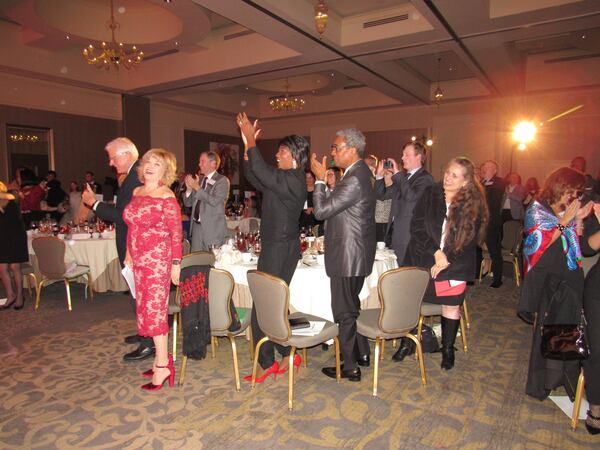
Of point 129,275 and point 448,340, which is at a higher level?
point 129,275

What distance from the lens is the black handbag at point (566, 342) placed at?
95.3 inches

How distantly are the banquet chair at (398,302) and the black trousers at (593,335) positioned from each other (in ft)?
3.01

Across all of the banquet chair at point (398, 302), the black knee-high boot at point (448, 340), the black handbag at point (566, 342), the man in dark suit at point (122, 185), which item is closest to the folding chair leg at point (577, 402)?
the black handbag at point (566, 342)

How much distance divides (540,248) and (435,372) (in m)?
1.24

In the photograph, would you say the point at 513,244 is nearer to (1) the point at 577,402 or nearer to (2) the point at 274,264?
(1) the point at 577,402

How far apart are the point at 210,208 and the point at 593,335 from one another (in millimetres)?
3538

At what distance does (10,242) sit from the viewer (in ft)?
15.4

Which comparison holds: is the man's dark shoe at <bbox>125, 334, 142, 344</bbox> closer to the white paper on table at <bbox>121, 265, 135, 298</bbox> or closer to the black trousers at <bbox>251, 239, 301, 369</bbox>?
the white paper on table at <bbox>121, 265, 135, 298</bbox>

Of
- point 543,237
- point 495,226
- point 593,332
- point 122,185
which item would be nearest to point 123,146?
point 122,185

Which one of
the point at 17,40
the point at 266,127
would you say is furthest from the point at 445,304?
the point at 266,127

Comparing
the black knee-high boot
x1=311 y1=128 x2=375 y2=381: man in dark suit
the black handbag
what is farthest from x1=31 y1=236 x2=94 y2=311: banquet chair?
the black handbag

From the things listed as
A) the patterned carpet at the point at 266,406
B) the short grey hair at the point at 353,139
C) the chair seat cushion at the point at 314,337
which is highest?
the short grey hair at the point at 353,139

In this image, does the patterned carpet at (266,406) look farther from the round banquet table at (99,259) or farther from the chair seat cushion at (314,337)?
the round banquet table at (99,259)

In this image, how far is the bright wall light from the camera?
11.4m
